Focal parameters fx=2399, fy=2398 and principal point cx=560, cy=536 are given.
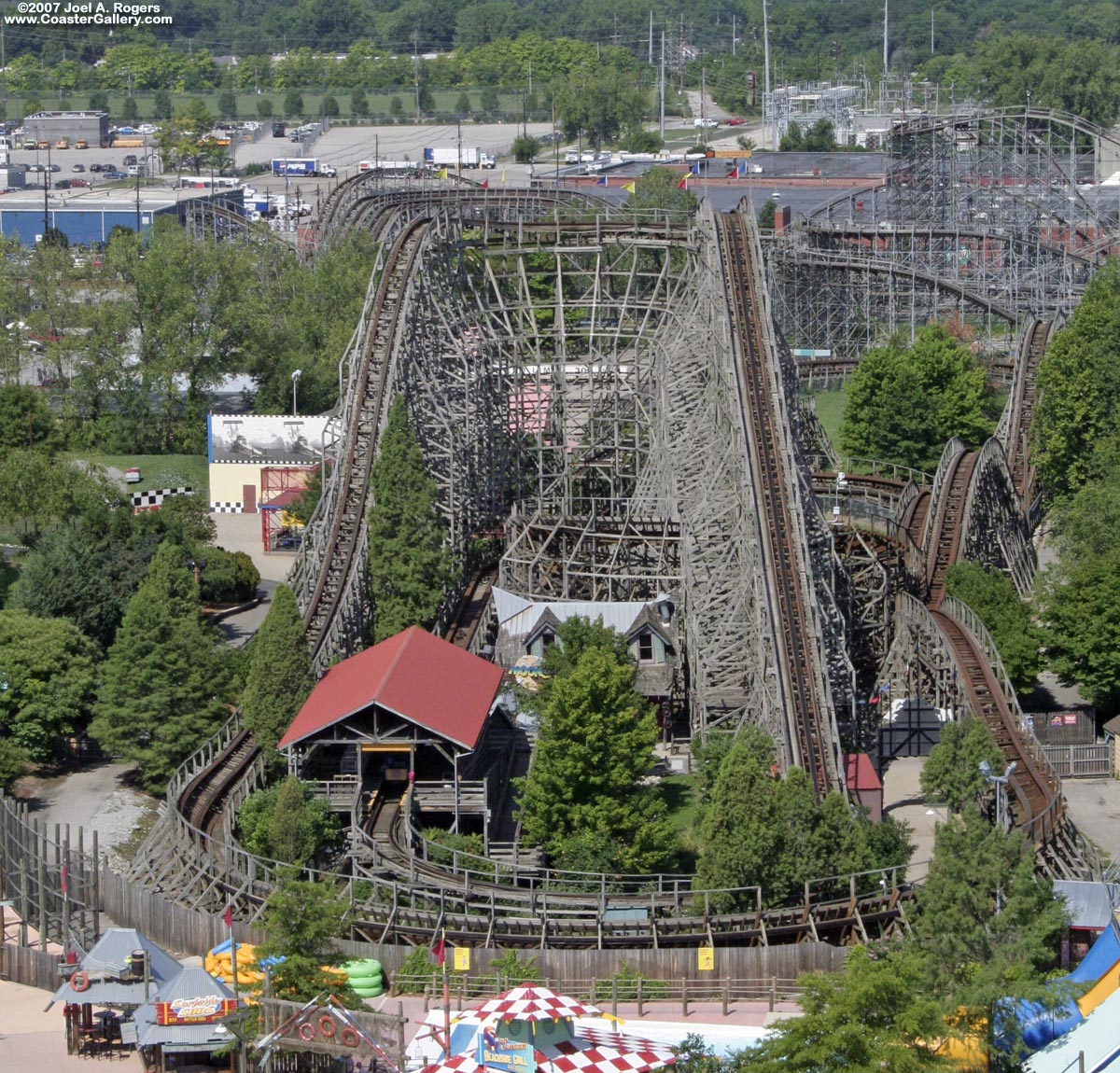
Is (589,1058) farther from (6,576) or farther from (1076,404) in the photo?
(1076,404)

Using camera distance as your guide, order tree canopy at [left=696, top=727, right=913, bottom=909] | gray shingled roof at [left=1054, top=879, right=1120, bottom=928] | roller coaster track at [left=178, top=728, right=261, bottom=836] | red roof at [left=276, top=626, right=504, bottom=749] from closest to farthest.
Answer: gray shingled roof at [left=1054, top=879, right=1120, bottom=928] → tree canopy at [left=696, top=727, right=913, bottom=909] → roller coaster track at [left=178, top=728, right=261, bottom=836] → red roof at [left=276, top=626, right=504, bottom=749]

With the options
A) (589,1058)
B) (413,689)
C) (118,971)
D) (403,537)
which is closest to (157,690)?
(413,689)

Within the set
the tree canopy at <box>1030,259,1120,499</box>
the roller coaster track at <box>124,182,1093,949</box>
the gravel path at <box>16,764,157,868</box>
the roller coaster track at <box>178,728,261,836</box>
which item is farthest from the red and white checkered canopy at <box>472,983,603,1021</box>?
the tree canopy at <box>1030,259,1120,499</box>

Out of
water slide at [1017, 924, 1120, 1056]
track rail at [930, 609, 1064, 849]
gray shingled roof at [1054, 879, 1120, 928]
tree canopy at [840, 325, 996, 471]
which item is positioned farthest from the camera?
tree canopy at [840, 325, 996, 471]

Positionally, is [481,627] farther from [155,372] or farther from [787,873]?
[155,372]

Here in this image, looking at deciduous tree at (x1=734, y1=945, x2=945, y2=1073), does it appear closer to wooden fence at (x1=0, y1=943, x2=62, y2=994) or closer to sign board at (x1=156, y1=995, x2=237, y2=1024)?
sign board at (x1=156, y1=995, x2=237, y2=1024)

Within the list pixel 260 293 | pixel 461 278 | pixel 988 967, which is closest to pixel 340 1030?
pixel 988 967

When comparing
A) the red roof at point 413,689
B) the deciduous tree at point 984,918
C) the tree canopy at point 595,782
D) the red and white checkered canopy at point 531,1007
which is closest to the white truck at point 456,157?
the red roof at point 413,689

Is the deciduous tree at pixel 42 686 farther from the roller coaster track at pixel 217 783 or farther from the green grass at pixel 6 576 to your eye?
the green grass at pixel 6 576
